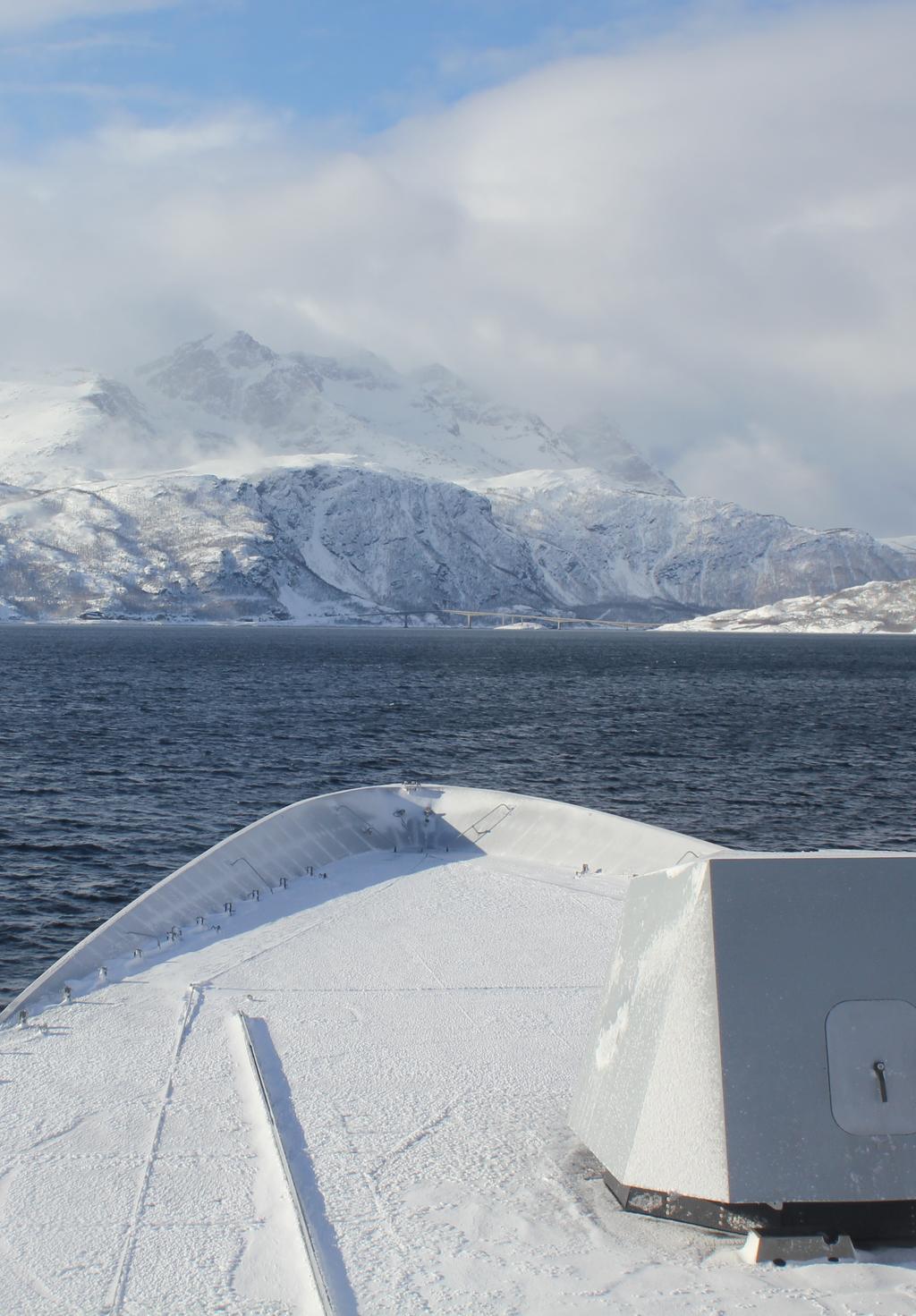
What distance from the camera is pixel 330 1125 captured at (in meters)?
10.6

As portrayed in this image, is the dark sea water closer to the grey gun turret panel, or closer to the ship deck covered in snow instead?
the ship deck covered in snow

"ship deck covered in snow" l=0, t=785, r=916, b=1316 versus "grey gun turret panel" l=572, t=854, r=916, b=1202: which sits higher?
"grey gun turret panel" l=572, t=854, r=916, b=1202

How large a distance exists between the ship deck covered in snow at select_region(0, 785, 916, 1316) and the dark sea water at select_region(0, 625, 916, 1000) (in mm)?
9869

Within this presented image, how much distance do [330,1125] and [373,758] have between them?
175ft

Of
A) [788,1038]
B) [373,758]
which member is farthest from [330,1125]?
[373,758]

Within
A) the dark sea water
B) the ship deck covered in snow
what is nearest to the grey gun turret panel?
the ship deck covered in snow

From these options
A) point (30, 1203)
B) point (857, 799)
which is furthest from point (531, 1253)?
point (857, 799)

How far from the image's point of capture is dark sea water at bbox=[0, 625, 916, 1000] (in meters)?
37.4

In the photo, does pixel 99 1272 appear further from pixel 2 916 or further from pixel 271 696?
pixel 271 696

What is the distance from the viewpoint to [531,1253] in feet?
27.2

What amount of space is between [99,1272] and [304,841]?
14712 mm

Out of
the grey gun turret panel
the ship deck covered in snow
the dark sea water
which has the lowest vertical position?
the dark sea water

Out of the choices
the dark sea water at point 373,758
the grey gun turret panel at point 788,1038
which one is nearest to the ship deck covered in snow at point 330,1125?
the grey gun turret panel at point 788,1038

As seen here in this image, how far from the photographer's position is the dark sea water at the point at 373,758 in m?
37.4
